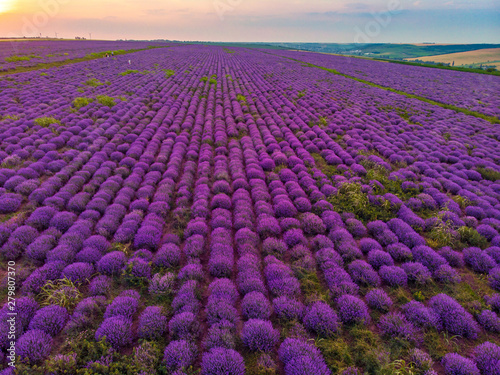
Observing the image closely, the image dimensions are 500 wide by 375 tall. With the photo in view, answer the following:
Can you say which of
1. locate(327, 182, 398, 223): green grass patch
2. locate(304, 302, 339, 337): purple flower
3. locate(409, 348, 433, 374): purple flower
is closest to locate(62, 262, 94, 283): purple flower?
locate(304, 302, 339, 337): purple flower

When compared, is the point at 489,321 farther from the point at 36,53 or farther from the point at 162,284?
the point at 36,53

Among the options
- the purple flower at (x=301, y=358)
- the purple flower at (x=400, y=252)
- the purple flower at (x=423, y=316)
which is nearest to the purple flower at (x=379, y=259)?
the purple flower at (x=400, y=252)

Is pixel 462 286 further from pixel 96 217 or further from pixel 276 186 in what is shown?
pixel 96 217

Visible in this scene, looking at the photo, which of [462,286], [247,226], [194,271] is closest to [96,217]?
[194,271]

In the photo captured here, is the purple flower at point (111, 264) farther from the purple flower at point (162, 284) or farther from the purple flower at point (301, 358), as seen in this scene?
the purple flower at point (301, 358)

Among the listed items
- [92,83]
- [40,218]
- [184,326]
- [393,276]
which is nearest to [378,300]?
[393,276]

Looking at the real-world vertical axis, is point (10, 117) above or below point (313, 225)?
above

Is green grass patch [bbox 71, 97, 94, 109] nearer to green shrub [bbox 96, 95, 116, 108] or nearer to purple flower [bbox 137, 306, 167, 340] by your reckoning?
green shrub [bbox 96, 95, 116, 108]
